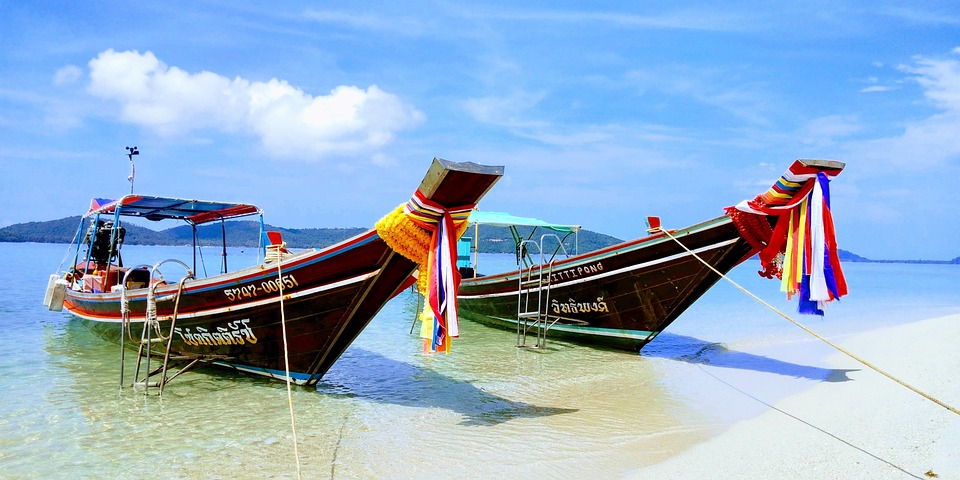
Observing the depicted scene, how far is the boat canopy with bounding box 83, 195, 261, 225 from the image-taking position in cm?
1002

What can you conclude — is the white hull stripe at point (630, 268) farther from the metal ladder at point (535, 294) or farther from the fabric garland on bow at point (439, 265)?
the fabric garland on bow at point (439, 265)

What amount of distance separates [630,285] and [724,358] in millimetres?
2445

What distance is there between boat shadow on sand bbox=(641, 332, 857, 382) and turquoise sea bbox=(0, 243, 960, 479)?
0.07 m

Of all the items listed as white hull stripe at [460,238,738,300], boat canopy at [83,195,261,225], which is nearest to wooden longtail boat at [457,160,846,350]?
white hull stripe at [460,238,738,300]

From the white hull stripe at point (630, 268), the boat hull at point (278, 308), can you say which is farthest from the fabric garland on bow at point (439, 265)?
the white hull stripe at point (630, 268)

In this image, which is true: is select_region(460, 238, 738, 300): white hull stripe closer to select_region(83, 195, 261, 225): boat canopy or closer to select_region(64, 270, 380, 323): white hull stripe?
select_region(64, 270, 380, 323): white hull stripe

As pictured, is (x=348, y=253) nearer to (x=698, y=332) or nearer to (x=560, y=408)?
(x=560, y=408)

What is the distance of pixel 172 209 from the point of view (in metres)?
11.0

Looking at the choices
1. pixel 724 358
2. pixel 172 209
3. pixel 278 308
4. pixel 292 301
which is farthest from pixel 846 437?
pixel 172 209

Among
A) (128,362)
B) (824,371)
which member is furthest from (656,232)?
(128,362)

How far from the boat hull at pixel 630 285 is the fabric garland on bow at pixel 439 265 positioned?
14.3ft

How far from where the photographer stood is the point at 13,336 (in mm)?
11898

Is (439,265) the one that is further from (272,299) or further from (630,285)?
(630,285)

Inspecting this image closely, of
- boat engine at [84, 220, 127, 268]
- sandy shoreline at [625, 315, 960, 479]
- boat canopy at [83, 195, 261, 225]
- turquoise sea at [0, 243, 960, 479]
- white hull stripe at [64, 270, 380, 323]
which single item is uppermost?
boat canopy at [83, 195, 261, 225]
